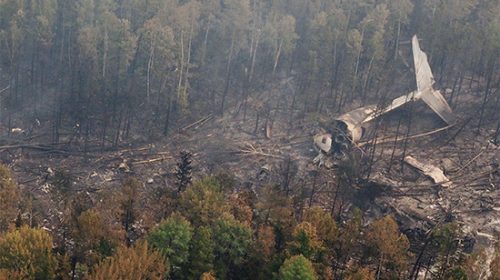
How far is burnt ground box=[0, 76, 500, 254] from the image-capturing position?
40.4 m

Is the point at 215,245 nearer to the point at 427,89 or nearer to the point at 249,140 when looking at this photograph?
the point at 249,140

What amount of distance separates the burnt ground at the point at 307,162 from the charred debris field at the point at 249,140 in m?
0.19

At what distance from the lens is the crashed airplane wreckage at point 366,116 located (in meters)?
47.8

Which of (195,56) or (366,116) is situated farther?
(195,56)

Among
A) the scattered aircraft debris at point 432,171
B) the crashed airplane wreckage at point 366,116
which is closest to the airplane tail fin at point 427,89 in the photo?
the crashed airplane wreckage at point 366,116

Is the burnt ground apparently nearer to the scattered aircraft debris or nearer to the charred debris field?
the charred debris field

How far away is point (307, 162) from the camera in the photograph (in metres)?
47.7

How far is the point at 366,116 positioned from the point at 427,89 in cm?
733

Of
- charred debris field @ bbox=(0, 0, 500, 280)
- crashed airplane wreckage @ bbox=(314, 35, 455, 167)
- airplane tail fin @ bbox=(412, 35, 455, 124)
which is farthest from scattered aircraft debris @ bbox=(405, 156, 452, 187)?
airplane tail fin @ bbox=(412, 35, 455, 124)

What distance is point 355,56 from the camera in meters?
55.4

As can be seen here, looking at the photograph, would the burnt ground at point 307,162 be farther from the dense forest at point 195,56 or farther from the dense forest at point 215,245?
the dense forest at point 215,245

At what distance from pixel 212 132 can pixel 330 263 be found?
24.5m

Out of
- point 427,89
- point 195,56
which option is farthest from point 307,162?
point 195,56

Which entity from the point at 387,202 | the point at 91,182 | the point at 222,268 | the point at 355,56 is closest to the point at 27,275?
the point at 222,268
